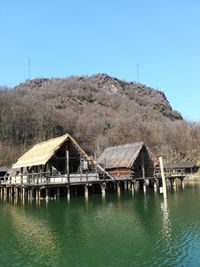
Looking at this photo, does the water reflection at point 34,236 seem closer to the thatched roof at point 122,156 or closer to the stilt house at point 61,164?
the stilt house at point 61,164

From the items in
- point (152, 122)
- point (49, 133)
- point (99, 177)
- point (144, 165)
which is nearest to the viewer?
point (99, 177)

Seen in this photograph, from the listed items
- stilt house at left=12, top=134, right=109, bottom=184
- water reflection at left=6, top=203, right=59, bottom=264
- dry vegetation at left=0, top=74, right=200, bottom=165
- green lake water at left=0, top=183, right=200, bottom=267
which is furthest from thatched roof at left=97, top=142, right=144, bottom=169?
dry vegetation at left=0, top=74, right=200, bottom=165

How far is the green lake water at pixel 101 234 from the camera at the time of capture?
18.7 metres

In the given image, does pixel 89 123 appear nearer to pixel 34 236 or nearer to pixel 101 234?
pixel 34 236

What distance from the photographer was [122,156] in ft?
172

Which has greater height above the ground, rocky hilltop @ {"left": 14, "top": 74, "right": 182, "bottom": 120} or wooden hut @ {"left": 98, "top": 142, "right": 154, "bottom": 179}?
rocky hilltop @ {"left": 14, "top": 74, "right": 182, "bottom": 120}

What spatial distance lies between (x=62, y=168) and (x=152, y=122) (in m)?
80.1

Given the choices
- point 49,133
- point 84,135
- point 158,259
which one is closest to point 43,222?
point 158,259

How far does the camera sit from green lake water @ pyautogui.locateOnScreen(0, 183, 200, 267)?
1869 centimetres

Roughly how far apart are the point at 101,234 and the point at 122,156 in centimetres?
2884

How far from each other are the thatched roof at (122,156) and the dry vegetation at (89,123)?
27.3 metres

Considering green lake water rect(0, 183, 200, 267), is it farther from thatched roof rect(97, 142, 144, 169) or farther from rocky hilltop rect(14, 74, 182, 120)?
rocky hilltop rect(14, 74, 182, 120)

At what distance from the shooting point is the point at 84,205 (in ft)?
124

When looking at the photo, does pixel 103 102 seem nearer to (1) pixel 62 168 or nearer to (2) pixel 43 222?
(1) pixel 62 168
